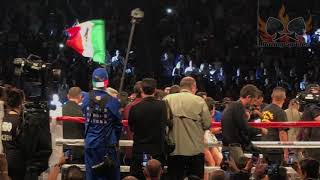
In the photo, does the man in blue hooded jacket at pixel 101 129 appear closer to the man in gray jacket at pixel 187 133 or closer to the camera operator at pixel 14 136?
the man in gray jacket at pixel 187 133

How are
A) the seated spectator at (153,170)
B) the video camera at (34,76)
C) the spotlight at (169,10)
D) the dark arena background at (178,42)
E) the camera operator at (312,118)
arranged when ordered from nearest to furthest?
the seated spectator at (153,170) < the video camera at (34,76) < the camera operator at (312,118) < the dark arena background at (178,42) < the spotlight at (169,10)

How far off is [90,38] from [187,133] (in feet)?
6.67

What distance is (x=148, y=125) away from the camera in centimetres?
748

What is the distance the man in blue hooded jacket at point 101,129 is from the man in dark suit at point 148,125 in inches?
8.5

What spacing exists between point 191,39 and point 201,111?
44.6ft

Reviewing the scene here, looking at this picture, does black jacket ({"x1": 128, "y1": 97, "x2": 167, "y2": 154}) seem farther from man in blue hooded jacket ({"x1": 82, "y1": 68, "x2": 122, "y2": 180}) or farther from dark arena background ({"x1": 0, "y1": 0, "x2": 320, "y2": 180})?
man in blue hooded jacket ({"x1": 82, "y1": 68, "x2": 122, "y2": 180})

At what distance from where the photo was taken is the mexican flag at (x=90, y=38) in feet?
28.5

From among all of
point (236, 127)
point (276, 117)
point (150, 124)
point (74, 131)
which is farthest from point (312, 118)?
point (74, 131)

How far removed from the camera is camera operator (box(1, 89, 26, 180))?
6449 mm

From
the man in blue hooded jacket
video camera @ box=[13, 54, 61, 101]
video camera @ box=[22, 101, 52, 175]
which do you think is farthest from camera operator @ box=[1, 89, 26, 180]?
the man in blue hooded jacket

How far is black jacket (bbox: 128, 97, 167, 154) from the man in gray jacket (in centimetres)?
24

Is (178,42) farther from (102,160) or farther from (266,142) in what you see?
(102,160)

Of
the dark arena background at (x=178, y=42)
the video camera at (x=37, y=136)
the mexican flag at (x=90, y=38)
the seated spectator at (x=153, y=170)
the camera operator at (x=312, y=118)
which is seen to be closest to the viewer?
the video camera at (x=37, y=136)

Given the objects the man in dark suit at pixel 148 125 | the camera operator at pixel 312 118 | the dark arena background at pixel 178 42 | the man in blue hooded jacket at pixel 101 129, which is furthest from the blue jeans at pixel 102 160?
the dark arena background at pixel 178 42
